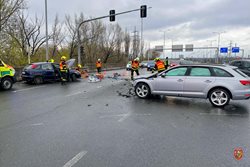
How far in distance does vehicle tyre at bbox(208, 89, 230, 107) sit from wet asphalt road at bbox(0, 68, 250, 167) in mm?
285

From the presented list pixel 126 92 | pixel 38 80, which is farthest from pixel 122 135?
pixel 38 80

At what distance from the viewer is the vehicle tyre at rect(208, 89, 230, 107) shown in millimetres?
7078

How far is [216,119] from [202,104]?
1.96m

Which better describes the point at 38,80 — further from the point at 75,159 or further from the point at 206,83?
the point at 75,159

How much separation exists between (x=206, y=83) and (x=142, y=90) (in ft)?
8.70

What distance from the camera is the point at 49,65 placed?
48.5ft

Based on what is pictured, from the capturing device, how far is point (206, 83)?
727 cm

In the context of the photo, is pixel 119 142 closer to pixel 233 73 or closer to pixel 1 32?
pixel 233 73

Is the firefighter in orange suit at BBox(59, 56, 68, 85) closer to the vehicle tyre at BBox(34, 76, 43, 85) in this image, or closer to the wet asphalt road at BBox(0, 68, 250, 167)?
the vehicle tyre at BBox(34, 76, 43, 85)

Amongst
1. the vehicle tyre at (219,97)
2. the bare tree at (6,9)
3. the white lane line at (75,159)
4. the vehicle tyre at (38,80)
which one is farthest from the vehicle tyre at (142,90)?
the bare tree at (6,9)

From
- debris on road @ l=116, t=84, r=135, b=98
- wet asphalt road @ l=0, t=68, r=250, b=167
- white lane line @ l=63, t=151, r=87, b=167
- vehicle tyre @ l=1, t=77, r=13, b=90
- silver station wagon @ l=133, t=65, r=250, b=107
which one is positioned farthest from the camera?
vehicle tyre @ l=1, t=77, r=13, b=90

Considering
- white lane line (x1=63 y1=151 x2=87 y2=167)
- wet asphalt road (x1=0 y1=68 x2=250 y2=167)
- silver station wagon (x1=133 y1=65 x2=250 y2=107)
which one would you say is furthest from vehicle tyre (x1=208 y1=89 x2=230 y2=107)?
white lane line (x1=63 y1=151 x2=87 y2=167)

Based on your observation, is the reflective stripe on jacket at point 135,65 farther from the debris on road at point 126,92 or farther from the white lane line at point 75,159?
the white lane line at point 75,159

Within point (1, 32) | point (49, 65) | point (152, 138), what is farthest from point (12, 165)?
point (1, 32)
